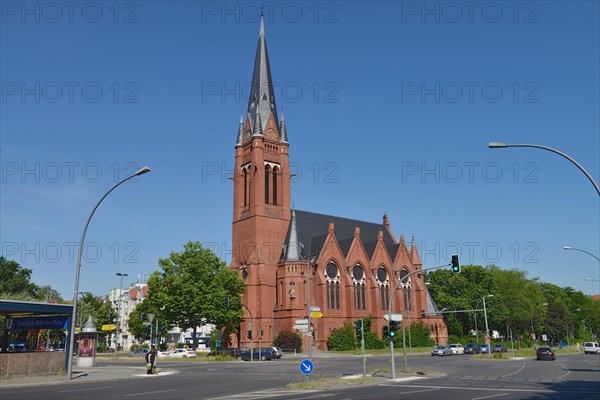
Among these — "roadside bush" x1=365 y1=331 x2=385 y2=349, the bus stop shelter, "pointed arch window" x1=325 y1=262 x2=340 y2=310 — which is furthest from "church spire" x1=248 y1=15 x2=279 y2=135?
the bus stop shelter

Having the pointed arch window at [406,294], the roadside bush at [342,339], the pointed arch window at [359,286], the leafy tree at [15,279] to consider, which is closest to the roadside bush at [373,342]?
the roadside bush at [342,339]

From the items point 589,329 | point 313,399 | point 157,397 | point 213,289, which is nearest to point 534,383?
point 313,399

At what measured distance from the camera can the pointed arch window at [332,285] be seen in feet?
229

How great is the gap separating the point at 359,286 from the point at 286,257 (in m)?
12.1

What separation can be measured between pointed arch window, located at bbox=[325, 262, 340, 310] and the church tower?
23.4ft

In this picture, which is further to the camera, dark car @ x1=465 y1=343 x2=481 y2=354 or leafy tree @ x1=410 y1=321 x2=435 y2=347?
leafy tree @ x1=410 y1=321 x2=435 y2=347

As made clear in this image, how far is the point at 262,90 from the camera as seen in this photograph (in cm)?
7675

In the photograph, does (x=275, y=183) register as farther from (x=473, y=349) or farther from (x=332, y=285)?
(x=473, y=349)

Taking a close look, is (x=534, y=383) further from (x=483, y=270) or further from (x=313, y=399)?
(x=483, y=270)

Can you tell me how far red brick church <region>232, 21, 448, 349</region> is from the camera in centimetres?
6744

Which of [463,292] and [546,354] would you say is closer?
[546,354]

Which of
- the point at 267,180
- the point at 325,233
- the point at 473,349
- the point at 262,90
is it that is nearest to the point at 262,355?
the point at 473,349

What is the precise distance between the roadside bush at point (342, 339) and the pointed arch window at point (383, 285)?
1054cm

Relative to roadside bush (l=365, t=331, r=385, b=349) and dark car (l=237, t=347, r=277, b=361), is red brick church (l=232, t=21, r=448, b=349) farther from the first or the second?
dark car (l=237, t=347, r=277, b=361)
